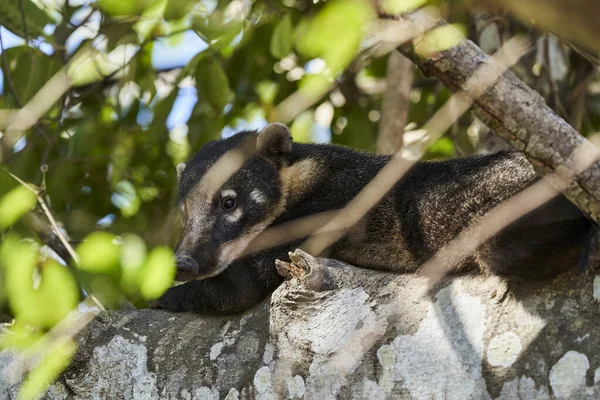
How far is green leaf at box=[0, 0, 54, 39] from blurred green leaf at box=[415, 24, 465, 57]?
3.14 m

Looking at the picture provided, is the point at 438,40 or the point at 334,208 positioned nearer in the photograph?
the point at 438,40

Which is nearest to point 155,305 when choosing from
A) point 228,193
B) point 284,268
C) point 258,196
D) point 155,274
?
point 228,193

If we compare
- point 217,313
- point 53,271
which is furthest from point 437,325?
point 53,271

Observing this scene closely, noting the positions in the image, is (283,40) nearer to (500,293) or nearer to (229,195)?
(229,195)

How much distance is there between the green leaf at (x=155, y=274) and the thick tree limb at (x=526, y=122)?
1396 mm

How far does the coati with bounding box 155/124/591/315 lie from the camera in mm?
3869

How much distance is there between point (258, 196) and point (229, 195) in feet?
0.64

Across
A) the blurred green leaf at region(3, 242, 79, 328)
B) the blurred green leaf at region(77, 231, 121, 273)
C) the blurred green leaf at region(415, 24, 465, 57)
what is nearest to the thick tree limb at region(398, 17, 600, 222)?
the blurred green leaf at region(415, 24, 465, 57)

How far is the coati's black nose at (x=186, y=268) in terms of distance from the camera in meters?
4.81

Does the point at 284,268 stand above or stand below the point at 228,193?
above

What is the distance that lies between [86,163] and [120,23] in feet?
6.14

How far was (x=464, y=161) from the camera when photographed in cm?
477

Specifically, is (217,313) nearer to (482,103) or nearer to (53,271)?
(53,271)

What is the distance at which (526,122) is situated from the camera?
3354 mm
